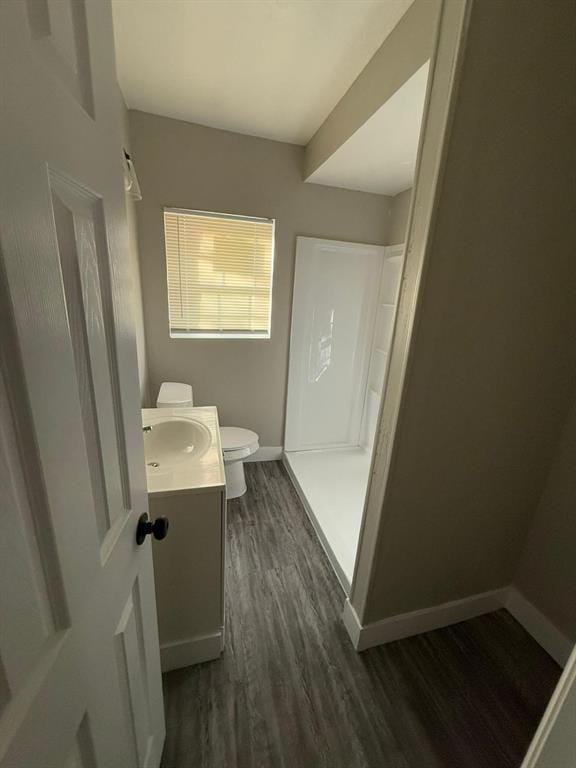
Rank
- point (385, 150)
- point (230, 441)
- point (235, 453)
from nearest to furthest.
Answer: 1. point (385, 150)
2. point (235, 453)
3. point (230, 441)

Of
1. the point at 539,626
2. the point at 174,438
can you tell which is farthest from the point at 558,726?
the point at 174,438

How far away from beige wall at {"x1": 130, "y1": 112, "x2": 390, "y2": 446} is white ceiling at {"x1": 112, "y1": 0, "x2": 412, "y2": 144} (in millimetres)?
194

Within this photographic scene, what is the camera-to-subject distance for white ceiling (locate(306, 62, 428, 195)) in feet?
4.11

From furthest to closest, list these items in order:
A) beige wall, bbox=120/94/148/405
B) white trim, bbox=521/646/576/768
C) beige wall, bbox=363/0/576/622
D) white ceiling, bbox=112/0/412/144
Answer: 1. beige wall, bbox=120/94/148/405
2. white ceiling, bbox=112/0/412/144
3. beige wall, bbox=363/0/576/622
4. white trim, bbox=521/646/576/768

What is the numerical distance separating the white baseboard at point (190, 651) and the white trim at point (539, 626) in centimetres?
147

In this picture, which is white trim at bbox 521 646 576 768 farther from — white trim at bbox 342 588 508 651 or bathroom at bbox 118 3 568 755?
white trim at bbox 342 588 508 651

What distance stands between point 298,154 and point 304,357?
148 centimetres

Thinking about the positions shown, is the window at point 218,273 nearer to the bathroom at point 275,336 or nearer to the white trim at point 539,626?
the bathroom at point 275,336

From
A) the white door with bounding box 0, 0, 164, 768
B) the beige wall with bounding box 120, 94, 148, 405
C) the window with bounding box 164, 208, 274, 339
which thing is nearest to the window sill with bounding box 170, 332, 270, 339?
the window with bounding box 164, 208, 274, 339

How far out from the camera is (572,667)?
0.49 m

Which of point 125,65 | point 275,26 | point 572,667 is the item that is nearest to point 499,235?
point 572,667

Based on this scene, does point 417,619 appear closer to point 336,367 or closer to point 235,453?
point 235,453

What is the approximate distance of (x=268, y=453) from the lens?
2883 millimetres

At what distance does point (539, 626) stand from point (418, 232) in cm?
188
